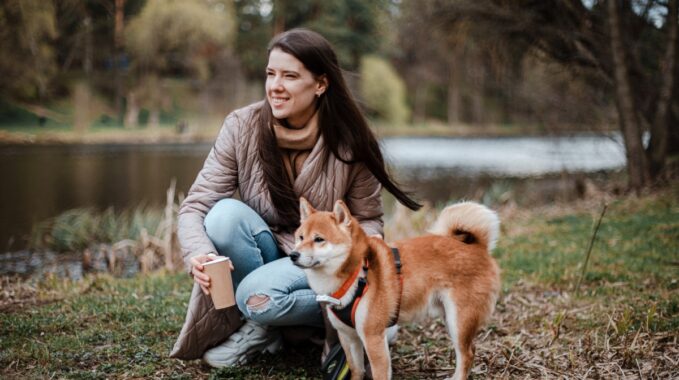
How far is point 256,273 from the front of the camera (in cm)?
287

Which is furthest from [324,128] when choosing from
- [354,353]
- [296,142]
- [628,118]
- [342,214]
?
[628,118]

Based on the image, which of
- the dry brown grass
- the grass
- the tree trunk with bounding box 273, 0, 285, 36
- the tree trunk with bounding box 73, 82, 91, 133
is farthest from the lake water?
the tree trunk with bounding box 273, 0, 285, 36

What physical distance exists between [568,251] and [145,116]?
90.9ft

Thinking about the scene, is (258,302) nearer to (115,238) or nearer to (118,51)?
(115,238)

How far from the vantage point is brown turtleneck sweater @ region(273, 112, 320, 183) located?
3078 mm

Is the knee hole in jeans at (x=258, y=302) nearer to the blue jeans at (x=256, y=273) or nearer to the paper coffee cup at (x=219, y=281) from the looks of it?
the blue jeans at (x=256, y=273)

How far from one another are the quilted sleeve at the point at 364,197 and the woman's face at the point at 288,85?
19.6 inches

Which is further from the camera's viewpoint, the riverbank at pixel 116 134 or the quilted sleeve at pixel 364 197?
the riverbank at pixel 116 134

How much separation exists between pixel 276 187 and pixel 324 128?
44 centimetres

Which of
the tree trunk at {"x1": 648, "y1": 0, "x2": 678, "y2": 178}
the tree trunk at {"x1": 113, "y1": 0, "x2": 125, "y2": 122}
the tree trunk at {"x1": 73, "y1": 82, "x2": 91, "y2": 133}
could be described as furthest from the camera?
the tree trunk at {"x1": 113, "y1": 0, "x2": 125, "y2": 122}

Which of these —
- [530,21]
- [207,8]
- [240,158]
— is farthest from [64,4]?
[240,158]

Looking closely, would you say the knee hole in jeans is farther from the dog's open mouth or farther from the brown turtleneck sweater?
the brown turtleneck sweater

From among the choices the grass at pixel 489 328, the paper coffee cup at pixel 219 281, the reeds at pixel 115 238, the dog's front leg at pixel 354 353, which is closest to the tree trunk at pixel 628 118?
the grass at pixel 489 328

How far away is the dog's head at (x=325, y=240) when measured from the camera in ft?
7.99
